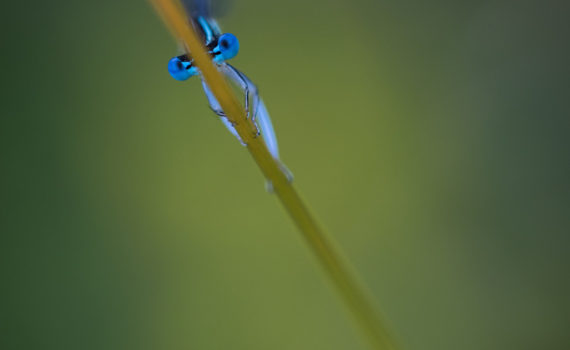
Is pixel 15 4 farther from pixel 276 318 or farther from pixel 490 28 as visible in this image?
pixel 490 28

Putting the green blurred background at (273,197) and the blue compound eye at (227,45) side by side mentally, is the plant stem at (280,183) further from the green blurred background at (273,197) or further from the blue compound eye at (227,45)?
the green blurred background at (273,197)

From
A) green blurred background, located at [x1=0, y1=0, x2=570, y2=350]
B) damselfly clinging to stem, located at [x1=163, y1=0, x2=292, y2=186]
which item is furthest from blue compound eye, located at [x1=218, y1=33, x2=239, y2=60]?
green blurred background, located at [x1=0, y1=0, x2=570, y2=350]

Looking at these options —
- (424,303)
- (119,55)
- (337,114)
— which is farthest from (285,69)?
(424,303)

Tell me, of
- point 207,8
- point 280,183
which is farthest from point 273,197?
point 280,183

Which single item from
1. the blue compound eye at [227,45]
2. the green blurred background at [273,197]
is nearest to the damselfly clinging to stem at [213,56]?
the blue compound eye at [227,45]

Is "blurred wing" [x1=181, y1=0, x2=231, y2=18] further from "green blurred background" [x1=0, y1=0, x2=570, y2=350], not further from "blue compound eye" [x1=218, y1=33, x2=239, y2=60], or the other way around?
"green blurred background" [x1=0, y1=0, x2=570, y2=350]

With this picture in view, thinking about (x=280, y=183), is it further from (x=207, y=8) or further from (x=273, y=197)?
(x=273, y=197)
